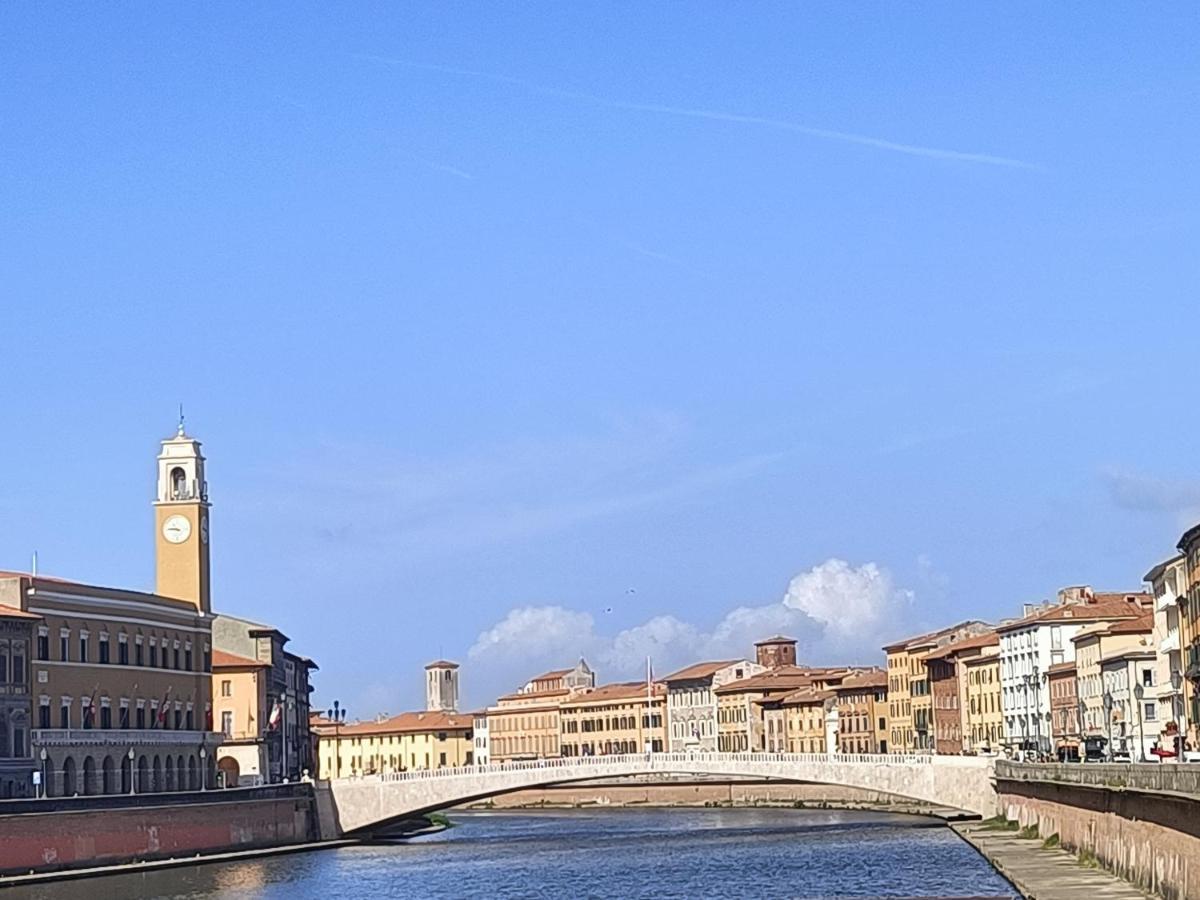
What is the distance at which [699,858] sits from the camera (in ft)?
304

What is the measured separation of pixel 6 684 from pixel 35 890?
54.9 ft

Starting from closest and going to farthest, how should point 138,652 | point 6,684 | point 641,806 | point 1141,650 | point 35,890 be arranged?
1. point 35,890
2. point 6,684
3. point 138,652
4. point 1141,650
5. point 641,806

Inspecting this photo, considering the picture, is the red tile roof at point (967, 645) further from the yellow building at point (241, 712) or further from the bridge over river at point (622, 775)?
the yellow building at point (241, 712)

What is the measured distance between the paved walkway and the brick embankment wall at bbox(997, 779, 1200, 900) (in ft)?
1.38

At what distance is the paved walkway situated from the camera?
5803cm

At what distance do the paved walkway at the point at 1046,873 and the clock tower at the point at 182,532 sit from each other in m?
37.9

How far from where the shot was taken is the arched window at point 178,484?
11175 cm

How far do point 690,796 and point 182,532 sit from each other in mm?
61459

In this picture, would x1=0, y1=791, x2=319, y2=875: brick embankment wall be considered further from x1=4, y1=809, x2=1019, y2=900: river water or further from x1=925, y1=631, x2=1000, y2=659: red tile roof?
x1=925, y1=631, x2=1000, y2=659: red tile roof

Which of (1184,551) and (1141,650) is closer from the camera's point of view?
(1184,551)

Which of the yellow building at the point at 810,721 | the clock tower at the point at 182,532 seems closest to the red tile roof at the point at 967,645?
the yellow building at the point at 810,721

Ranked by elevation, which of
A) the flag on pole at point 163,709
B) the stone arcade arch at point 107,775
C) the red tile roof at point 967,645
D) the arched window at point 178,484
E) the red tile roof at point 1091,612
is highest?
the arched window at point 178,484

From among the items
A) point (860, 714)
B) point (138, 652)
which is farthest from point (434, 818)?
point (860, 714)

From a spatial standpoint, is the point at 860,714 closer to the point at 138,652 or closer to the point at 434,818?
the point at 434,818
